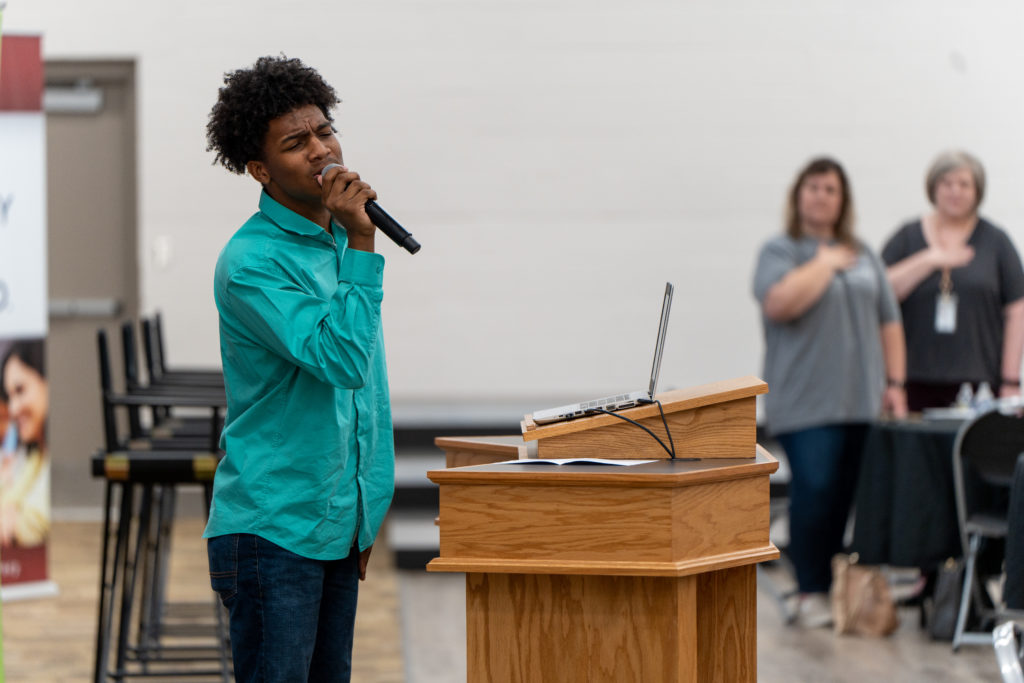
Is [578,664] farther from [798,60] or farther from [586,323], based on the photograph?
[798,60]

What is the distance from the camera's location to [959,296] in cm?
463

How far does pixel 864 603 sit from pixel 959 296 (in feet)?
3.98

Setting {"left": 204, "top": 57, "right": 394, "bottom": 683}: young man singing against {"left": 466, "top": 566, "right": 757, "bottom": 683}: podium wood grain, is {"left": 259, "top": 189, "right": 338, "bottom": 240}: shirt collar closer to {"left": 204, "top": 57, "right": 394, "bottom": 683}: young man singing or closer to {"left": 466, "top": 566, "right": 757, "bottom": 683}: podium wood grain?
{"left": 204, "top": 57, "right": 394, "bottom": 683}: young man singing

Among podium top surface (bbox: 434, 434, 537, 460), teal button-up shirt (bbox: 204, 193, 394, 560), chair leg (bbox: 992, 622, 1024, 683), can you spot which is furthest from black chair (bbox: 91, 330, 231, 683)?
chair leg (bbox: 992, 622, 1024, 683)

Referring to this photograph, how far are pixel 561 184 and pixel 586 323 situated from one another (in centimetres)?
78

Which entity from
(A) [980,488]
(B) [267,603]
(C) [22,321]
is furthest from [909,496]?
(C) [22,321]

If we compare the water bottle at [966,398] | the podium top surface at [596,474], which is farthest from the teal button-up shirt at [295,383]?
the water bottle at [966,398]

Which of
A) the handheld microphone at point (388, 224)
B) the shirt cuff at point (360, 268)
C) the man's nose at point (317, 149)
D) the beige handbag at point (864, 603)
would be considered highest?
the man's nose at point (317, 149)

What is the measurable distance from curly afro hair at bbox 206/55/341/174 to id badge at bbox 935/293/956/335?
10.8 ft

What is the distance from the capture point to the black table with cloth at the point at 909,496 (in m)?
4.18

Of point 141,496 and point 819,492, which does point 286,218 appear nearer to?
point 141,496

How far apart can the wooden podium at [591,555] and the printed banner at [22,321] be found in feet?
11.5

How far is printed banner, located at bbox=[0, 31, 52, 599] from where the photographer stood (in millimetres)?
4801

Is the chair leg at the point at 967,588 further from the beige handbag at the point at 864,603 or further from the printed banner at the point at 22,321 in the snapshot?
the printed banner at the point at 22,321
